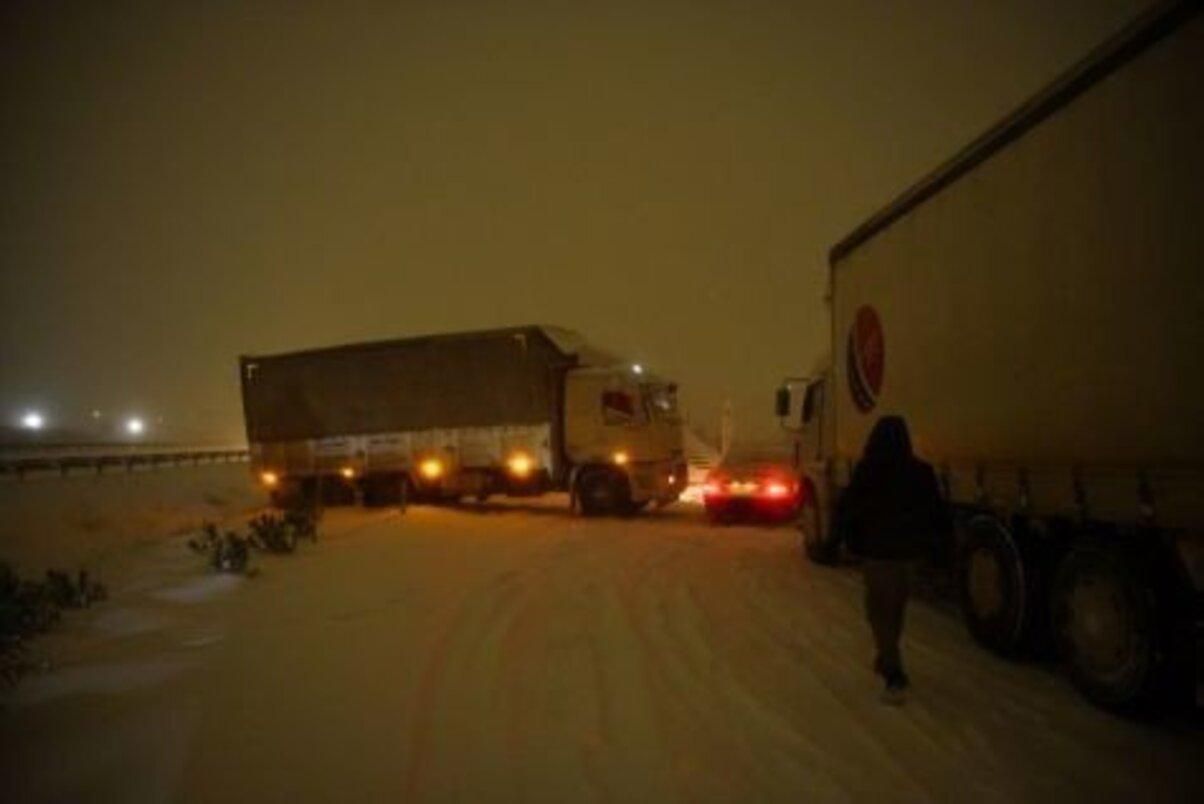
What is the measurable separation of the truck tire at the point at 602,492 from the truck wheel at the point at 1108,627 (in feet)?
42.8

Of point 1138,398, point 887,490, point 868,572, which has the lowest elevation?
point 868,572

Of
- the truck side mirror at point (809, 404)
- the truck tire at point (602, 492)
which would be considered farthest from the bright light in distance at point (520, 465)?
the truck side mirror at point (809, 404)

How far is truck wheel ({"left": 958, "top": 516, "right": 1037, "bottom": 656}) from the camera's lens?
275 inches

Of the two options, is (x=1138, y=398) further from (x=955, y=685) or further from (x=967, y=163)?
(x=967, y=163)

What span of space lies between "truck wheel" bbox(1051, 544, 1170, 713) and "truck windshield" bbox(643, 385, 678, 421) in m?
13.3

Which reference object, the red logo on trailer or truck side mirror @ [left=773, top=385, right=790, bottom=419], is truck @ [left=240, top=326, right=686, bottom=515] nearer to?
truck side mirror @ [left=773, top=385, right=790, bottom=419]

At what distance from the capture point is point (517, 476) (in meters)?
20.2

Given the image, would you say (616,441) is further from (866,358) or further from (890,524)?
(890,524)

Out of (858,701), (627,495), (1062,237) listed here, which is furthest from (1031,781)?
(627,495)

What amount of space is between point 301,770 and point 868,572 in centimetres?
366

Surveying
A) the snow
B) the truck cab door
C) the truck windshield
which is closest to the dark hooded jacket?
the snow

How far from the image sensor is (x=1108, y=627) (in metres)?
5.88

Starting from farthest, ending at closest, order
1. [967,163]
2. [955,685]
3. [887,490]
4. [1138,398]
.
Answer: [967,163]
[955,685]
[887,490]
[1138,398]

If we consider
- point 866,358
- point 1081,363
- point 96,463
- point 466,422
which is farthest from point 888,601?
point 96,463
